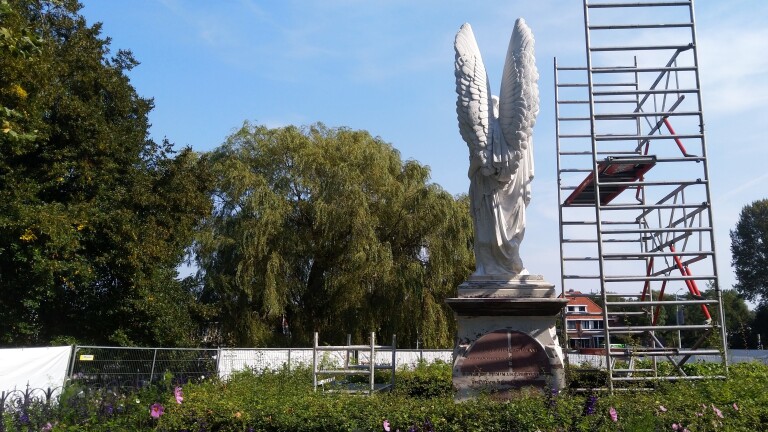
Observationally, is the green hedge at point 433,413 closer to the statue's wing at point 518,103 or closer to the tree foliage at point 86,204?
the statue's wing at point 518,103

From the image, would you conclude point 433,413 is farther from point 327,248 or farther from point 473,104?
point 327,248

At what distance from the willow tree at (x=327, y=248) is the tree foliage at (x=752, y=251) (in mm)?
34866

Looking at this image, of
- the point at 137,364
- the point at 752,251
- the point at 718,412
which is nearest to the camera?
the point at 718,412

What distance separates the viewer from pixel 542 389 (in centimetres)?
777

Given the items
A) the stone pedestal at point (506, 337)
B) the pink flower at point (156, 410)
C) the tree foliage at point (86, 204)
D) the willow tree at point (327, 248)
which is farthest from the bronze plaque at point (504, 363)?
the willow tree at point (327, 248)

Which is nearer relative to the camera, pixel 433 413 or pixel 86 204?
pixel 433 413

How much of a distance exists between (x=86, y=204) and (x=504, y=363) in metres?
13.2

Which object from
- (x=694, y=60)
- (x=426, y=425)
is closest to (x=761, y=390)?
(x=426, y=425)

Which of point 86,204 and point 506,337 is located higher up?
point 86,204

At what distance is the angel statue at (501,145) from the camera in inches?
345

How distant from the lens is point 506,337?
8156mm

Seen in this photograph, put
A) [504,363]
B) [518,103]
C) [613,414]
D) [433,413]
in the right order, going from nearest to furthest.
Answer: [613,414]
[433,413]
[504,363]
[518,103]

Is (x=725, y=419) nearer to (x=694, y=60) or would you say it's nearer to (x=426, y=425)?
(x=426, y=425)

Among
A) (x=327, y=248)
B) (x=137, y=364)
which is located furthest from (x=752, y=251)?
(x=137, y=364)
